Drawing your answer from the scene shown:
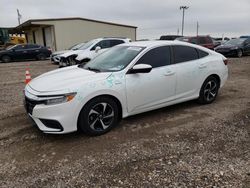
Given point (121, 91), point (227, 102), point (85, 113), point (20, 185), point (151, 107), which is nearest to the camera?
point (20, 185)

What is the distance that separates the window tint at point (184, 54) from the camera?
501 centimetres

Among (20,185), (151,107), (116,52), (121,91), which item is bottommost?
(20,185)

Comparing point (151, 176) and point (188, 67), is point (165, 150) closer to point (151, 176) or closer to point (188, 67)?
point (151, 176)

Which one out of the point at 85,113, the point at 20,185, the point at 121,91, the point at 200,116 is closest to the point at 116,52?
the point at 121,91

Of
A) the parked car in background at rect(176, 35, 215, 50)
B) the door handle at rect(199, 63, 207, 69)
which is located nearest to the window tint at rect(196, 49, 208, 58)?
the door handle at rect(199, 63, 207, 69)

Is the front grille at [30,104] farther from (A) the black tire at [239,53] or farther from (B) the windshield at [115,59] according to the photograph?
(A) the black tire at [239,53]

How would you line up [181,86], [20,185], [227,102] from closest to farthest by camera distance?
[20,185] → [181,86] → [227,102]

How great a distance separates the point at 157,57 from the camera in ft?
15.5

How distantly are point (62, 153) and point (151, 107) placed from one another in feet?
6.17

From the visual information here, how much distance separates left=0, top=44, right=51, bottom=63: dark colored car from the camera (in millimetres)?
18547

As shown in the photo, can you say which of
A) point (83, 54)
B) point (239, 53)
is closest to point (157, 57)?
point (83, 54)

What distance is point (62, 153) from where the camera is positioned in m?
3.55

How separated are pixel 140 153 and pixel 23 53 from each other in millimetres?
17966

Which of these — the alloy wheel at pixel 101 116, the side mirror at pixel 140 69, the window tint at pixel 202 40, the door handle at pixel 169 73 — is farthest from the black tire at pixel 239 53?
the alloy wheel at pixel 101 116
